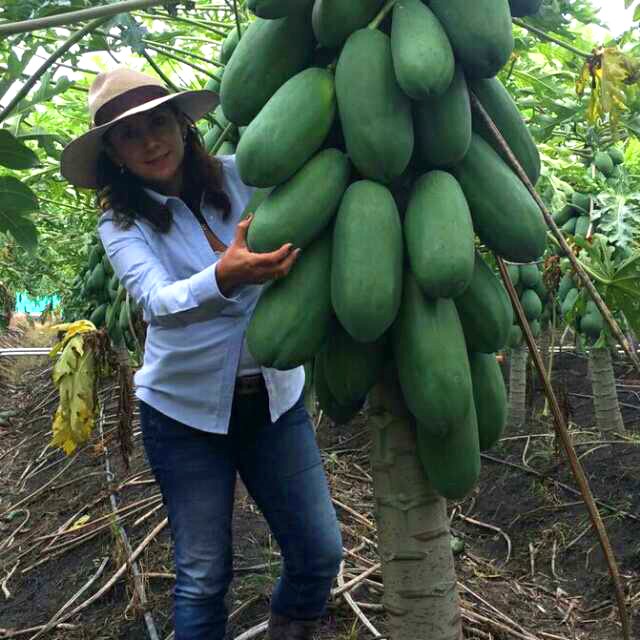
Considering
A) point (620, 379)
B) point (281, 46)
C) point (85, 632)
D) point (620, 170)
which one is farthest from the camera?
point (620, 379)

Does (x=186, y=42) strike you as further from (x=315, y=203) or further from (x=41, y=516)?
(x=315, y=203)

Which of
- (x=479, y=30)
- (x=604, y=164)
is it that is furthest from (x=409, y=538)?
(x=604, y=164)

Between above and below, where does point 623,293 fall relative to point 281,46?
below

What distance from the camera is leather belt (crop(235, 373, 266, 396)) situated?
1.96m

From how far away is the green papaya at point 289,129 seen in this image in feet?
4.06

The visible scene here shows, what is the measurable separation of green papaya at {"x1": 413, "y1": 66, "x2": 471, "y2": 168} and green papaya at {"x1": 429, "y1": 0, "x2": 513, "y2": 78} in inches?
1.7

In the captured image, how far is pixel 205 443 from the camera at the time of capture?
6.44 ft

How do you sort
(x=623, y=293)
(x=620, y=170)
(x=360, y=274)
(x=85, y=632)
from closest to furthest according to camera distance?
(x=360, y=274), (x=623, y=293), (x=85, y=632), (x=620, y=170)

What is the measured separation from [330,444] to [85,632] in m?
2.14

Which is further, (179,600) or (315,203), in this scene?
(179,600)

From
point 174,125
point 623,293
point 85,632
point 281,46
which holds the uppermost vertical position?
point 281,46

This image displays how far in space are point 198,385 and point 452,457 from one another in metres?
0.86

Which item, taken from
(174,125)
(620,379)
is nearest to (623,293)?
(174,125)

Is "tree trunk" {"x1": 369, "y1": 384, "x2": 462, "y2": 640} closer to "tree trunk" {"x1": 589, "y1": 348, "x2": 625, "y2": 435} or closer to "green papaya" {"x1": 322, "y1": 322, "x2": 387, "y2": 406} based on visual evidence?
"green papaya" {"x1": 322, "y1": 322, "x2": 387, "y2": 406}
